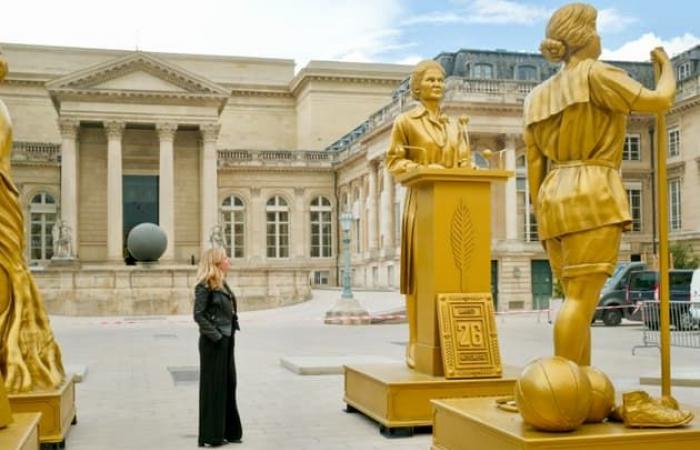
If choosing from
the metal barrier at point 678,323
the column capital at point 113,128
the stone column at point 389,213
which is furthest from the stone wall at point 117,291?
the metal barrier at point 678,323

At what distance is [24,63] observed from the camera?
77438mm

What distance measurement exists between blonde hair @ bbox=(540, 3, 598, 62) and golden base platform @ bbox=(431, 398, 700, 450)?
237cm

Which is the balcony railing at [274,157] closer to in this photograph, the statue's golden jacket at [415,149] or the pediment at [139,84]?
the pediment at [139,84]

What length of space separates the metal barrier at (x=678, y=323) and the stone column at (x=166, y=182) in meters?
36.8

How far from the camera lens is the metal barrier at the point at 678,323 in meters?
21.7

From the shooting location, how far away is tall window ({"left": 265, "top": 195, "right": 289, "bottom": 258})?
63906mm

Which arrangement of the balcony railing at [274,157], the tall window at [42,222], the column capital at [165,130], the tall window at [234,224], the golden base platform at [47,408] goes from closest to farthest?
the golden base platform at [47,408], the column capital at [165,130], the tall window at [42,222], the tall window at [234,224], the balcony railing at [274,157]

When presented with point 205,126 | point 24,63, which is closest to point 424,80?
point 205,126

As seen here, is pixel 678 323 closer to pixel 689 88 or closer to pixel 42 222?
pixel 689 88

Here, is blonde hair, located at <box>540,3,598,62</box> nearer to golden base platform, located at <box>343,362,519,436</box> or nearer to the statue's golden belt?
the statue's golden belt

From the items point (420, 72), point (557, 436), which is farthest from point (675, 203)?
point (557, 436)

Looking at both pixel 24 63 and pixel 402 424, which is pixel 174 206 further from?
pixel 402 424

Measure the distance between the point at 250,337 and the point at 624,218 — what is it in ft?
61.4

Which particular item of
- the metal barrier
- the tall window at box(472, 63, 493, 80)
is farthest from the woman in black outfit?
the tall window at box(472, 63, 493, 80)
